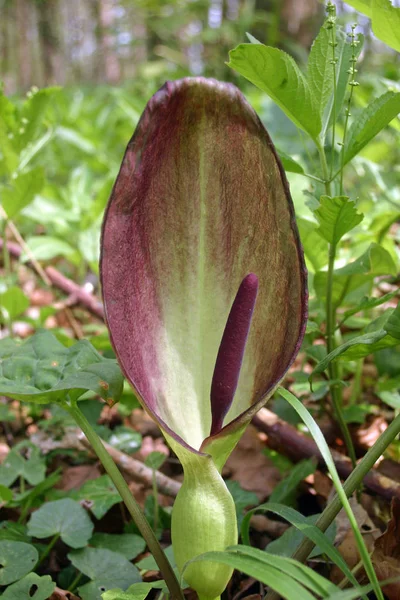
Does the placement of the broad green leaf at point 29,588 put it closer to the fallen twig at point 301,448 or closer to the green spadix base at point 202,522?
the green spadix base at point 202,522

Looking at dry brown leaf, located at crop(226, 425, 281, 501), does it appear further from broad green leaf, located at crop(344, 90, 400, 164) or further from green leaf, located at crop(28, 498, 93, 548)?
broad green leaf, located at crop(344, 90, 400, 164)

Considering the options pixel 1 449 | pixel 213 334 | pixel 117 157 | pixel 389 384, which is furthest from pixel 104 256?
pixel 117 157

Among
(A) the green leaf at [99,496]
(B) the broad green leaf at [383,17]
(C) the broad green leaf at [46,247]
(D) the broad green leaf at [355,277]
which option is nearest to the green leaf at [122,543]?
(A) the green leaf at [99,496]

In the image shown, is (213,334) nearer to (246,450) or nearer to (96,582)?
(96,582)

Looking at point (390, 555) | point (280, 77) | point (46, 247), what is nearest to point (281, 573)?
point (390, 555)

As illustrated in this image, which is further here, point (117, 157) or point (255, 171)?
point (117, 157)

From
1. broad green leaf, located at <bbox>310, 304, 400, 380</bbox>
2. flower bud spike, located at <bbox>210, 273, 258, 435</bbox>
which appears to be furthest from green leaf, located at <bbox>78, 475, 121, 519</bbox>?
broad green leaf, located at <bbox>310, 304, 400, 380</bbox>

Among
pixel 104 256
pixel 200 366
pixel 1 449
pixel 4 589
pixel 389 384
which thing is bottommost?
pixel 1 449
